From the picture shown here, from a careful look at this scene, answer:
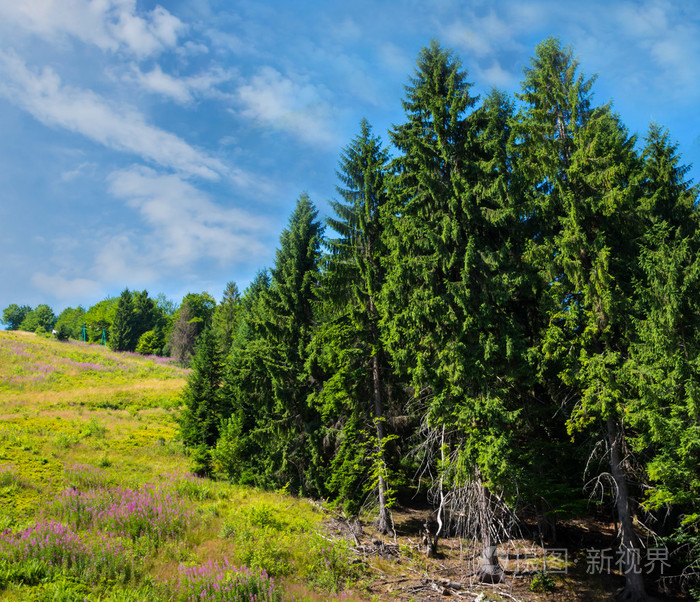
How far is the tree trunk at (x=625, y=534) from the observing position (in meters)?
11.0

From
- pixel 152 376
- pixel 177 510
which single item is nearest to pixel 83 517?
pixel 177 510

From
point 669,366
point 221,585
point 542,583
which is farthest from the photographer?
point 542,583

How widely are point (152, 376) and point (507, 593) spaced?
1600 inches

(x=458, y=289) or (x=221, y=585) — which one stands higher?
(x=458, y=289)

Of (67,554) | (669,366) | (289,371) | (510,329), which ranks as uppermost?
(510,329)

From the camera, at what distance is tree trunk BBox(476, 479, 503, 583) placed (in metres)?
11.2

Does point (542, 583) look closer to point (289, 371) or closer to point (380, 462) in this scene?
point (380, 462)

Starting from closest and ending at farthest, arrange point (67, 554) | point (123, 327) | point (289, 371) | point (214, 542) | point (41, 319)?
point (67, 554) → point (214, 542) → point (289, 371) → point (123, 327) → point (41, 319)

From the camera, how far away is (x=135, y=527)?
33.5 ft

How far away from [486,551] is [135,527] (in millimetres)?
10088

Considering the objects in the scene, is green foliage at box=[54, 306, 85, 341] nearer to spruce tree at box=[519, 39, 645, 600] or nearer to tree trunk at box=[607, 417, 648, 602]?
spruce tree at box=[519, 39, 645, 600]

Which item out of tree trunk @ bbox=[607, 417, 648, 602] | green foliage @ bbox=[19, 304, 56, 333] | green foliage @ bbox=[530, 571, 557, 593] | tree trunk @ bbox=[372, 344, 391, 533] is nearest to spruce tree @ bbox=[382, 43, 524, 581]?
green foliage @ bbox=[530, 571, 557, 593]

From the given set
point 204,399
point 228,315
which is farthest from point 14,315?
point 204,399

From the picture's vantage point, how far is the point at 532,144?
45.2ft
